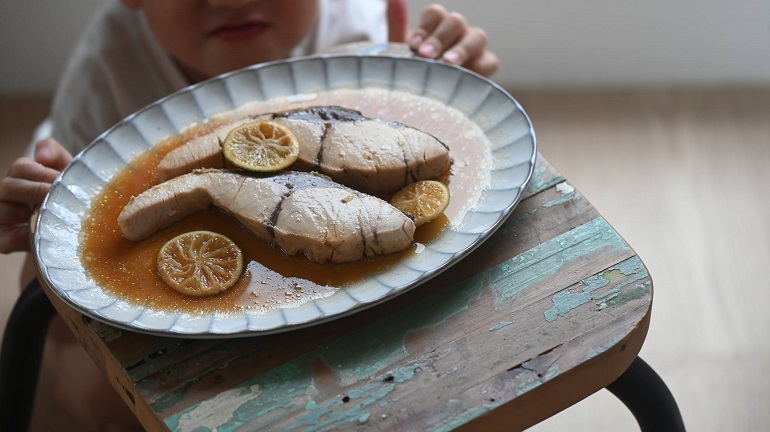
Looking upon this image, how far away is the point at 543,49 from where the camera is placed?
2.24m

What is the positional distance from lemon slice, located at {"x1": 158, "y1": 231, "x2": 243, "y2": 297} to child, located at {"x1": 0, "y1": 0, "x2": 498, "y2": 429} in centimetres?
25

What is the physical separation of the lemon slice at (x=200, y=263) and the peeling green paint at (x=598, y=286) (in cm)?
34

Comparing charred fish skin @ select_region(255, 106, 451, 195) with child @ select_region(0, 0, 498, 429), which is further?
child @ select_region(0, 0, 498, 429)

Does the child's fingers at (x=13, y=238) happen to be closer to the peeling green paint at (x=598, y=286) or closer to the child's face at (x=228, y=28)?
the child's face at (x=228, y=28)

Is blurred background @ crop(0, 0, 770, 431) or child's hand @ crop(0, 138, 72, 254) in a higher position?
child's hand @ crop(0, 138, 72, 254)

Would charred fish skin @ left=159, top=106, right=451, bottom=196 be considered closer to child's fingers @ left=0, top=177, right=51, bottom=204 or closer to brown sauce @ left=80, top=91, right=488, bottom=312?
brown sauce @ left=80, top=91, right=488, bottom=312

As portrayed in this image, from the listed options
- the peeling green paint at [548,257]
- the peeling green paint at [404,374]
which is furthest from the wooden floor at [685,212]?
the peeling green paint at [404,374]

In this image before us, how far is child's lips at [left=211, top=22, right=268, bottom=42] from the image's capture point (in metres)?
1.35

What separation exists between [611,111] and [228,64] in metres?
1.19

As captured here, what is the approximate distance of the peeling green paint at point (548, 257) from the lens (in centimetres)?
93

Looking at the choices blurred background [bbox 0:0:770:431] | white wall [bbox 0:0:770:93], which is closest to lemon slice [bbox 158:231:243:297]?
blurred background [bbox 0:0:770:431]

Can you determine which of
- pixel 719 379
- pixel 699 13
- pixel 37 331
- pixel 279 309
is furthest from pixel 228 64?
pixel 699 13

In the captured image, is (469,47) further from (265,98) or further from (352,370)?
(352,370)

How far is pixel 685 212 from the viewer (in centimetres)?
197
